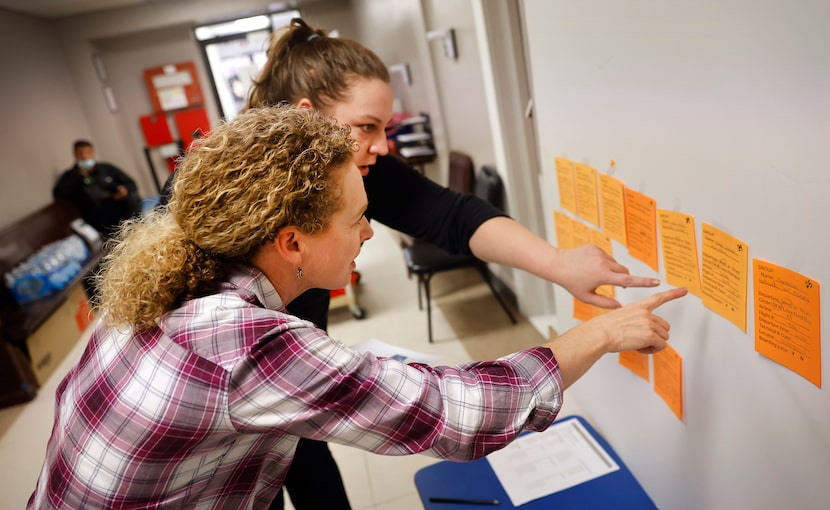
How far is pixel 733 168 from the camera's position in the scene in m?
0.80

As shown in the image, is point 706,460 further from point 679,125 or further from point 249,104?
point 249,104

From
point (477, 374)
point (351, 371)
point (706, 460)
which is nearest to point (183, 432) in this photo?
point (351, 371)

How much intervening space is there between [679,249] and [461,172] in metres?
2.68

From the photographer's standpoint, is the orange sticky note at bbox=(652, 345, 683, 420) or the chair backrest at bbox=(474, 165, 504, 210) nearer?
the orange sticky note at bbox=(652, 345, 683, 420)

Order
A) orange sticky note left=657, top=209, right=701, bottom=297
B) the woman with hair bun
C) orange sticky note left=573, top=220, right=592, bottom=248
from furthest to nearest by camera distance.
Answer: orange sticky note left=573, top=220, right=592, bottom=248 → the woman with hair bun → orange sticky note left=657, top=209, right=701, bottom=297

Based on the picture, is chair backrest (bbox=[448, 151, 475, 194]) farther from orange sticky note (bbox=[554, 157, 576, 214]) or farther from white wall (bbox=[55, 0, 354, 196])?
white wall (bbox=[55, 0, 354, 196])

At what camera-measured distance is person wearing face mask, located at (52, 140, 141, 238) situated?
5.64 meters

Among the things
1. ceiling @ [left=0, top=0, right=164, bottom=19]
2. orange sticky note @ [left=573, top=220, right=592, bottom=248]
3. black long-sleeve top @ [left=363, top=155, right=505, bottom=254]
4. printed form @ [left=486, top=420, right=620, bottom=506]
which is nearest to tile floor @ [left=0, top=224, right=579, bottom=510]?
printed form @ [left=486, top=420, right=620, bottom=506]

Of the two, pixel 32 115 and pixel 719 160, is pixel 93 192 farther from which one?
pixel 719 160

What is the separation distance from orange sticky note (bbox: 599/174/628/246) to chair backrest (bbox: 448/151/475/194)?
2.20 metres

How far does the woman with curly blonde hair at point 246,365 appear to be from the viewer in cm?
72

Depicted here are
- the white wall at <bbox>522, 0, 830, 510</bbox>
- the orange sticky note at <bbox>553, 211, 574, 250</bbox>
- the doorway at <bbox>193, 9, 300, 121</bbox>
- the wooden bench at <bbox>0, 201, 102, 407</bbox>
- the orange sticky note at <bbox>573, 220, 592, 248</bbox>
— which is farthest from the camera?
the doorway at <bbox>193, 9, 300, 121</bbox>

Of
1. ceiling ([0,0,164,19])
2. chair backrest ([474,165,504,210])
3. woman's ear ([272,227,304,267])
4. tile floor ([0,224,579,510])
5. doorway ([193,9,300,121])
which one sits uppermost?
ceiling ([0,0,164,19])

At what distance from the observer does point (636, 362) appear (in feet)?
4.24
